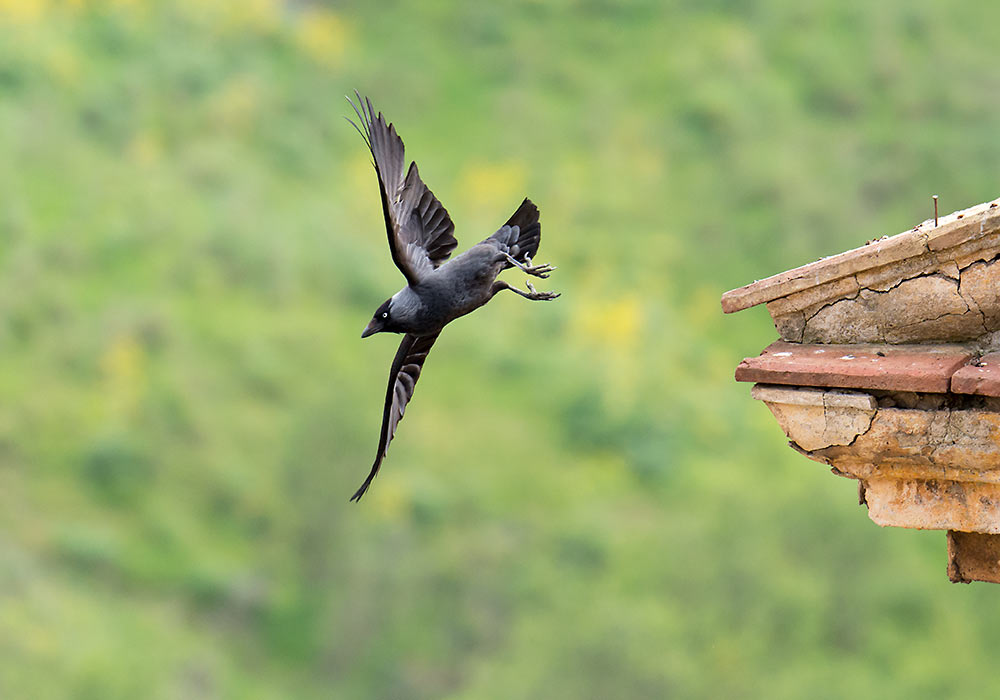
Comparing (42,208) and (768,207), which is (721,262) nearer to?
(768,207)

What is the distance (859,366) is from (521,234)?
7.11 ft

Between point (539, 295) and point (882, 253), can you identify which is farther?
point (539, 295)

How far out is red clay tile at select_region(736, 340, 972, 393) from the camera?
4.27 m

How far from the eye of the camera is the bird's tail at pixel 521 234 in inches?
241

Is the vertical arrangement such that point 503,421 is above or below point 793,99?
below

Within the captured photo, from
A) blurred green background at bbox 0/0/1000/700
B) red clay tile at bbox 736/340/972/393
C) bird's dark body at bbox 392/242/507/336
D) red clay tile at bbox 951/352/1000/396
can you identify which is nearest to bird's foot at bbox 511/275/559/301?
bird's dark body at bbox 392/242/507/336

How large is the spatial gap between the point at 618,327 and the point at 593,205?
3502 mm

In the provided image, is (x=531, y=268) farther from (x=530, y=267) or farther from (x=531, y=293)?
(x=531, y=293)

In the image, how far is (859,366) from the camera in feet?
14.4

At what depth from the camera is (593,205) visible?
40.5 meters

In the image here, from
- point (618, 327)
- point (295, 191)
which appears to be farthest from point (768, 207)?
point (295, 191)

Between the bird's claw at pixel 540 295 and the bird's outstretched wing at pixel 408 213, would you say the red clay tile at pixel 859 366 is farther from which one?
the bird's outstretched wing at pixel 408 213

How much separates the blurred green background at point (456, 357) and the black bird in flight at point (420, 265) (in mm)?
25291

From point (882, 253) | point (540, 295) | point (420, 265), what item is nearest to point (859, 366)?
point (882, 253)
